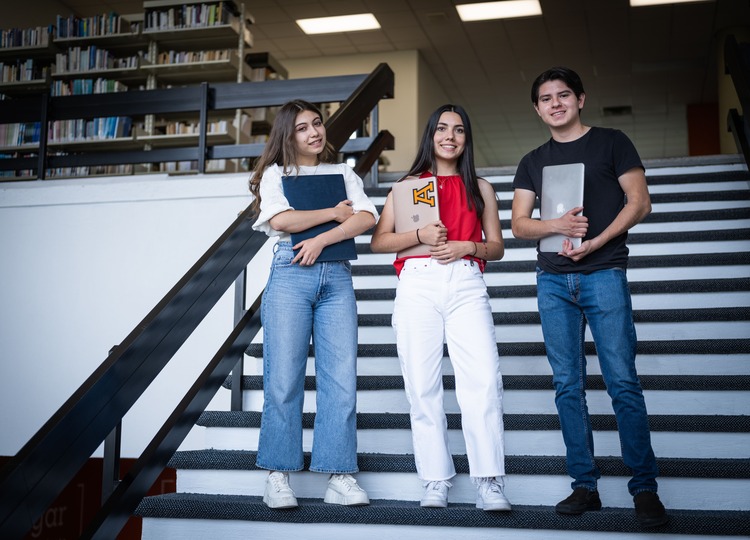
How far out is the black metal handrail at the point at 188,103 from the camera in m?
4.73

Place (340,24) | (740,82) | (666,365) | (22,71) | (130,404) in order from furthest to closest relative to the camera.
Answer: (340,24), (22,71), (740,82), (666,365), (130,404)

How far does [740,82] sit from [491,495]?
254 cm

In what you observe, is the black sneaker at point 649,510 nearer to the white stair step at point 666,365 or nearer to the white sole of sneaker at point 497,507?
the white sole of sneaker at point 497,507

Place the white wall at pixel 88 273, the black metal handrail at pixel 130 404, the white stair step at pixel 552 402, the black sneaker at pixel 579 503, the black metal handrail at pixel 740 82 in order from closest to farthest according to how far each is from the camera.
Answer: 1. the black metal handrail at pixel 130 404
2. the black sneaker at pixel 579 503
3. the white stair step at pixel 552 402
4. the black metal handrail at pixel 740 82
5. the white wall at pixel 88 273

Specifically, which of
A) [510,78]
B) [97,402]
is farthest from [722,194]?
[510,78]

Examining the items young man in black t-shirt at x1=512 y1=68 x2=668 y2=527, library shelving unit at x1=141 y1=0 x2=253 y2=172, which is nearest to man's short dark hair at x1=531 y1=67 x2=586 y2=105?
young man in black t-shirt at x1=512 y1=68 x2=668 y2=527

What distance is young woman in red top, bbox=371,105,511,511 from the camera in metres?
2.15

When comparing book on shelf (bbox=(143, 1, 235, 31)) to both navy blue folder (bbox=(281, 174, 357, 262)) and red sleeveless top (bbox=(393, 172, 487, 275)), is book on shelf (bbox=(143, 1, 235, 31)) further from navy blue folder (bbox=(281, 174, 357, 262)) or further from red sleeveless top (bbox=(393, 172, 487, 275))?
red sleeveless top (bbox=(393, 172, 487, 275))

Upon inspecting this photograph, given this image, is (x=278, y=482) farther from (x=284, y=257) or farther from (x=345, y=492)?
(x=284, y=257)

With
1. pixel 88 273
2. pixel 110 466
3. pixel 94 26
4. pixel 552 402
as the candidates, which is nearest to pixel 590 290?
pixel 552 402

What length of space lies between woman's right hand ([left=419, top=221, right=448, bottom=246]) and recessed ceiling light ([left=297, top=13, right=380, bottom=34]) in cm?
686

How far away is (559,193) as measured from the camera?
2229 mm

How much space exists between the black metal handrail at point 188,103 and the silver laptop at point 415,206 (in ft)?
7.36

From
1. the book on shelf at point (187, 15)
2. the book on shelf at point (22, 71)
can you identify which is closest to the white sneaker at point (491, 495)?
the book on shelf at point (187, 15)
